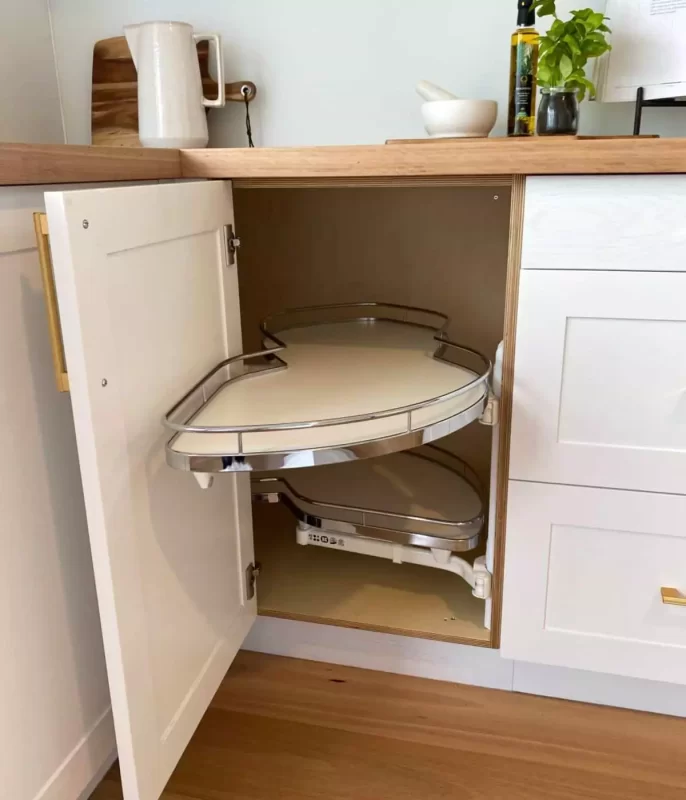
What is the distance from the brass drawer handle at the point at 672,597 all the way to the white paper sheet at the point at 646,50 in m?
0.80

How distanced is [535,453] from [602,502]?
0.39ft

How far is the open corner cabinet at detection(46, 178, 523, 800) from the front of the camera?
0.75 m

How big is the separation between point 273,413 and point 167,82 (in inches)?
26.7

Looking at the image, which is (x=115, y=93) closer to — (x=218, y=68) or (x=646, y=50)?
(x=218, y=68)

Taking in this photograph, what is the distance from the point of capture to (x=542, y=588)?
108 cm

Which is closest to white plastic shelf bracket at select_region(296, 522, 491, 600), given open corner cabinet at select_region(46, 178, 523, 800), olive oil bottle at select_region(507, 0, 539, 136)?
open corner cabinet at select_region(46, 178, 523, 800)

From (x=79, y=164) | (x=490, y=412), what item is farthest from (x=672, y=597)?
(x=79, y=164)

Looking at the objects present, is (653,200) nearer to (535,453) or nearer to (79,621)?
(535,453)

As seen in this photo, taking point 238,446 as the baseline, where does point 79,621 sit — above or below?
below

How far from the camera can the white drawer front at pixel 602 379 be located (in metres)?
0.93

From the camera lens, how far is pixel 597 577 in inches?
41.4

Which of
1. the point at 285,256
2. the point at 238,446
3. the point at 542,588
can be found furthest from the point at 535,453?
the point at 285,256

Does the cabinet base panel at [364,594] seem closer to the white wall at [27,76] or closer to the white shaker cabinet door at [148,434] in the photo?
the white shaker cabinet door at [148,434]

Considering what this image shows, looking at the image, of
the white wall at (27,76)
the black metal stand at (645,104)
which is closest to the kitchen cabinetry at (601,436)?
the black metal stand at (645,104)
